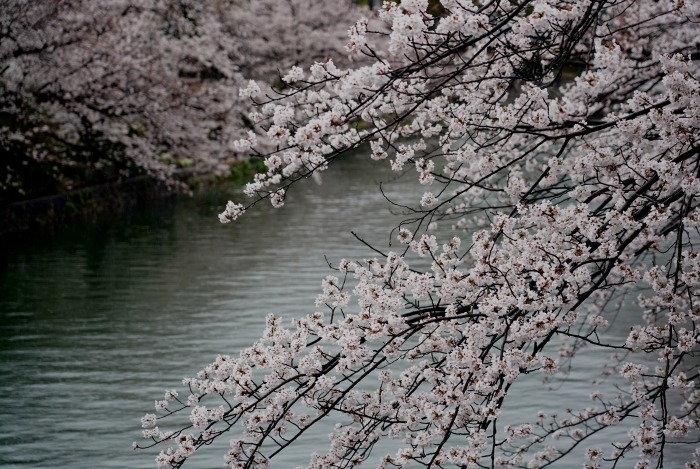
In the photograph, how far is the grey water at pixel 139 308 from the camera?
8.03 metres

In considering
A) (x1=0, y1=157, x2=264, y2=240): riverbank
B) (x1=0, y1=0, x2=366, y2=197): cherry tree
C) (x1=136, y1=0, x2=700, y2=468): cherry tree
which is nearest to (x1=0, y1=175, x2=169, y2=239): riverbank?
(x1=0, y1=157, x2=264, y2=240): riverbank

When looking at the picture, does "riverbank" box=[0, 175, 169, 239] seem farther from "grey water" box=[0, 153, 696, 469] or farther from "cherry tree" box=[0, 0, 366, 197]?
"grey water" box=[0, 153, 696, 469]

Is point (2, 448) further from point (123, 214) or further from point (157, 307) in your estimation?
point (123, 214)

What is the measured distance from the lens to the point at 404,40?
3947mm

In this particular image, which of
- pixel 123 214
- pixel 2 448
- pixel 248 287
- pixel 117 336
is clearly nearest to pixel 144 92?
pixel 123 214

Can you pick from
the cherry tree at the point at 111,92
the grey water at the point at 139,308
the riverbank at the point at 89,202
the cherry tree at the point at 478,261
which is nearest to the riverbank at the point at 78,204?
the riverbank at the point at 89,202

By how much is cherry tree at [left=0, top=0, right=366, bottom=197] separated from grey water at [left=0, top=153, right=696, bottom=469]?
5.15 feet

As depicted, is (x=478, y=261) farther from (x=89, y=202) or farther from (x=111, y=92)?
(x=89, y=202)

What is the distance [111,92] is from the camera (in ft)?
66.3

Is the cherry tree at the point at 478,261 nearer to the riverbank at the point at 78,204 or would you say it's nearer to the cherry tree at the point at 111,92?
the cherry tree at the point at 111,92

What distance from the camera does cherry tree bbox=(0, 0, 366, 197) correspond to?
18125mm

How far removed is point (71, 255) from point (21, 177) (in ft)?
11.3

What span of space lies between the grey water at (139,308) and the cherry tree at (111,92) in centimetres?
157

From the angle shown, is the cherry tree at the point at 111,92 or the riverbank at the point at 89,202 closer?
the cherry tree at the point at 111,92
